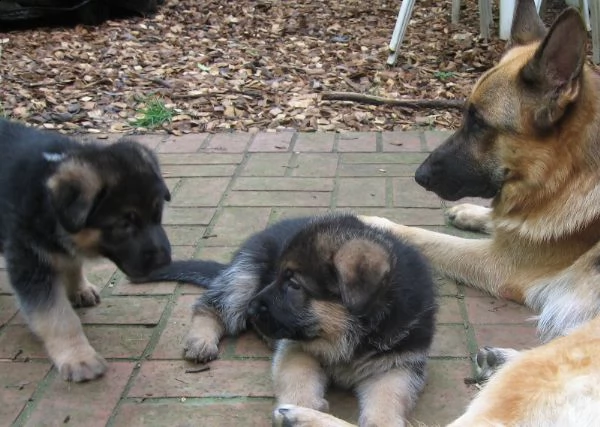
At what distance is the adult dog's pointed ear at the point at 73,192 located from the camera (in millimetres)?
3115

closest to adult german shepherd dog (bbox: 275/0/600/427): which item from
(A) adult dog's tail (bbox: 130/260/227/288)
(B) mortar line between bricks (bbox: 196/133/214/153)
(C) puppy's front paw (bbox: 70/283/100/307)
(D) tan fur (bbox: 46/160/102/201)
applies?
(A) adult dog's tail (bbox: 130/260/227/288)

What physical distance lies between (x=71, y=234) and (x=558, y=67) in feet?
8.46

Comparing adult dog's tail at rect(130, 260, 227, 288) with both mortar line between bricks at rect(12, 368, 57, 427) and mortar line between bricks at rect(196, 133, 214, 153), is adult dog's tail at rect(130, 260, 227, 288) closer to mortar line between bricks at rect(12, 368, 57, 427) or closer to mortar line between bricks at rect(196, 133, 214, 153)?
mortar line between bricks at rect(12, 368, 57, 427)

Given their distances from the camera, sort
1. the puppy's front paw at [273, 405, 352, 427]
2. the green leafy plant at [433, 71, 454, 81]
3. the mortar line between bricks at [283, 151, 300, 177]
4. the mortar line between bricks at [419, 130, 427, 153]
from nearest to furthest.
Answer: the puppy's front paw at [273, 405, 352, 427] < the mortar line between bricks at [283, 151, 300, 177] < the mortar line between bricks at [419, 130, 427, 153] < the green leafy plant at [433, 71, 454, 81]

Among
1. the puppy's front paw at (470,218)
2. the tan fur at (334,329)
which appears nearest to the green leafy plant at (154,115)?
the puppy's front paw at (470,218)

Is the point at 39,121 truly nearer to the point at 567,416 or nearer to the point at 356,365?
the point at 356,365

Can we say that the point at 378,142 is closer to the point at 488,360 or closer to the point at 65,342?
the point at 488,360

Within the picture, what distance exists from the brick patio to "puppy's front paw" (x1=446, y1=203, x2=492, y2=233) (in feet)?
0.29

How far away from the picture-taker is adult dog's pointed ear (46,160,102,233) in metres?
3.12

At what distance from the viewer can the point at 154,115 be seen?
7102mm

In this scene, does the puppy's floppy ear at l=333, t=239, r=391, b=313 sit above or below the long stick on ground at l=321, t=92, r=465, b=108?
above

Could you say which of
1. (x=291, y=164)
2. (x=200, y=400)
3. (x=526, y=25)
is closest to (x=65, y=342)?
(x=200, y=400)

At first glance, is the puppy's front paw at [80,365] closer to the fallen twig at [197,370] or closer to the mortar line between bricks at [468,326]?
the fallen twig at [197,370]

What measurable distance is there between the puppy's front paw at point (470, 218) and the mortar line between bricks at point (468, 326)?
30.1 inches
